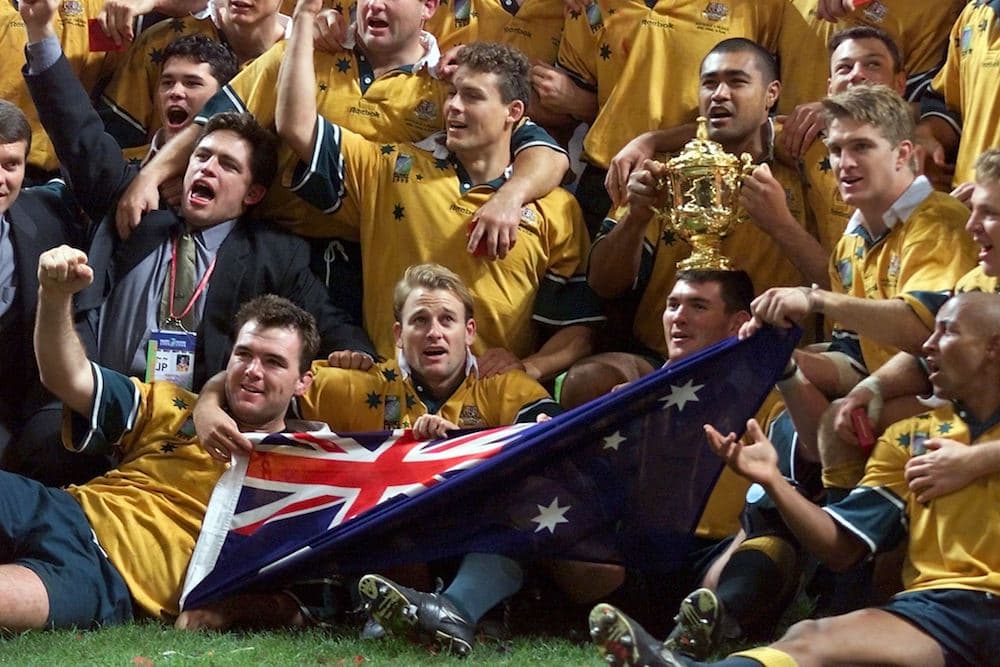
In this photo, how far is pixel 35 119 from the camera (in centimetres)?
595

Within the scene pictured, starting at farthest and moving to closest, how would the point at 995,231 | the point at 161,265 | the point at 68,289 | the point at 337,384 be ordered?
the point at 161,265
the point at 337,384
the point at 68,289
the point at 995,231

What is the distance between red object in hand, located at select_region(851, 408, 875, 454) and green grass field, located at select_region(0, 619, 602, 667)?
83 centimetres

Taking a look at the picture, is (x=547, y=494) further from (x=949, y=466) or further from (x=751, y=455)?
(x=949, y=466)

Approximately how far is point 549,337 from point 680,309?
849 millimetres

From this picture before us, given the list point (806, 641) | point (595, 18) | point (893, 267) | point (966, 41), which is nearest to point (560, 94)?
point (595, 18)

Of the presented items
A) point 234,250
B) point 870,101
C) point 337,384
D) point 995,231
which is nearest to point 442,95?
point 234,250

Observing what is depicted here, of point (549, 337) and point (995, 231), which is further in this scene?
point (549, 337)

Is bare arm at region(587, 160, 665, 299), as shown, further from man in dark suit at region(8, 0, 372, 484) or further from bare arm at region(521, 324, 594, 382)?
man in dark suit at region(8, 0, 372, 484)

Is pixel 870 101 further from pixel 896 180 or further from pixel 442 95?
pixel 442 95

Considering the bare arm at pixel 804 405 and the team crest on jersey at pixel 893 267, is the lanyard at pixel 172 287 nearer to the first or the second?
the bare arm at pixel 804 405

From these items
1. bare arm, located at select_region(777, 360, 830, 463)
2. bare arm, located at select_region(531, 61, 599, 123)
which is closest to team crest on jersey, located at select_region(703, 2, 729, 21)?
bare arm, located at select_region(531, 61, 599, 123)

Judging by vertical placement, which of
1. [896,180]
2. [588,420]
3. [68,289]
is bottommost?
[588,420]

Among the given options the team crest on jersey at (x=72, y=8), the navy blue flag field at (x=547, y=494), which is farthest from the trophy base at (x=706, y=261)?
the team crest on jersey at (x=72, y=8)

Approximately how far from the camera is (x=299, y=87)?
5.27 meters
